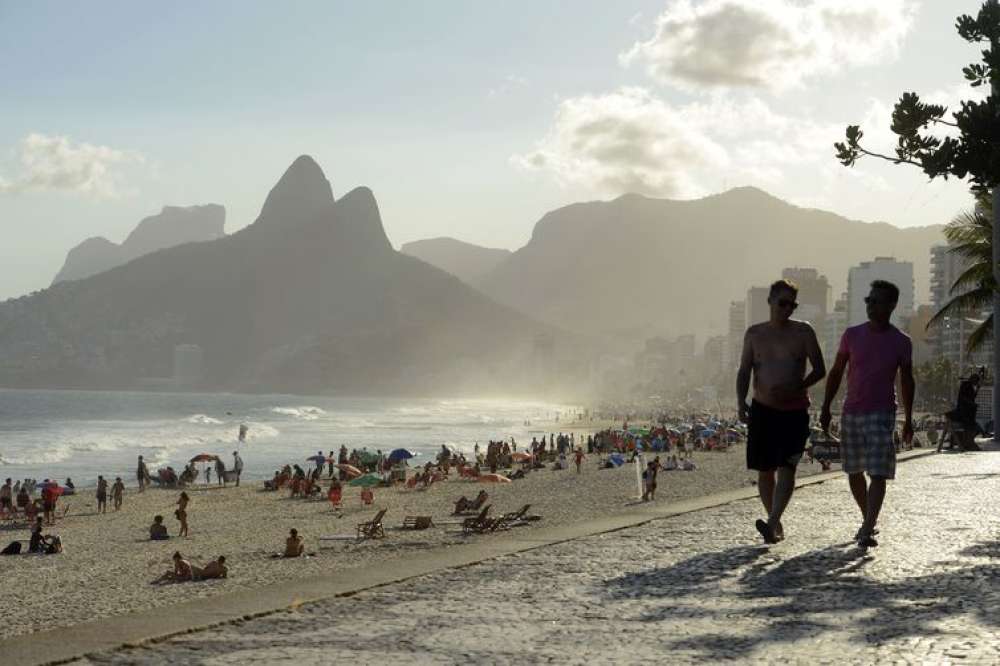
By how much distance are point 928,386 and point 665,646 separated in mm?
119540

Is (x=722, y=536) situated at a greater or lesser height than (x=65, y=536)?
greater

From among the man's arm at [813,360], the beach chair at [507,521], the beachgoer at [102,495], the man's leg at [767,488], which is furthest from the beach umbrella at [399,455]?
the man's arm at [813,360]

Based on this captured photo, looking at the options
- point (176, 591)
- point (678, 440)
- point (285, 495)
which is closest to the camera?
point (176, 591)


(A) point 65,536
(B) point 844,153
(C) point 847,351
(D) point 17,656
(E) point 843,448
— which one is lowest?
(A) point 65,536

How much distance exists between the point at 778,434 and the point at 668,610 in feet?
7.77

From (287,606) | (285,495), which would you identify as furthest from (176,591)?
(285,495)

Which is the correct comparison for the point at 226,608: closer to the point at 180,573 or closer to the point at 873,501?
the point at 873,501

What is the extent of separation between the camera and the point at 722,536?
8992 mm

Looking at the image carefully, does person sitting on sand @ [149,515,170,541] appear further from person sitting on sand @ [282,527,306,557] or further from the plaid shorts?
the plaid shorts

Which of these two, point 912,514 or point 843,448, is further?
point 912,514

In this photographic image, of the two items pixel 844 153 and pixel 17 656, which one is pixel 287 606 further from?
pixel 844 153

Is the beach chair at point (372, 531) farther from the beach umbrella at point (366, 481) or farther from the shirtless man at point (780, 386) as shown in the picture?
the shirtless man at point (780, 386)

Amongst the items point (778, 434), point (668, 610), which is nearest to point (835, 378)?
point (778, 434)

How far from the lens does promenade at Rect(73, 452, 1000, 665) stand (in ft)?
16.0
